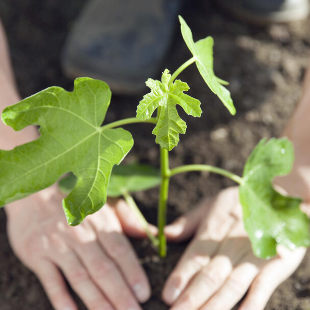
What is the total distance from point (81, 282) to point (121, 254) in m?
0.18

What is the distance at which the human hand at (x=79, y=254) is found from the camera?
1576 mm

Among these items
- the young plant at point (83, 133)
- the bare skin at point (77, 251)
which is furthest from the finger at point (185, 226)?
the young plant at point (83, 133)

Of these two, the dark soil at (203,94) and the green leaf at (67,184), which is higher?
the green leaf at (67,184)

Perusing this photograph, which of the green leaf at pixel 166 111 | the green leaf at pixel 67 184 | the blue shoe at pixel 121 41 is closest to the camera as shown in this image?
the green leaf at pixel 166 111

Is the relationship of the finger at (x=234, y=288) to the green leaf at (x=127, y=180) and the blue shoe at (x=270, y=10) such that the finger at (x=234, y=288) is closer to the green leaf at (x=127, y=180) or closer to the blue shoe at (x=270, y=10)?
the green leaf at (x=127, y=180)

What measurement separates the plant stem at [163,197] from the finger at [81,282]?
0.29m

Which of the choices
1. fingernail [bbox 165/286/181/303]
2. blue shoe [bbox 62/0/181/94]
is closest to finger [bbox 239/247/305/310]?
fingernail [bbox 165/286/181/303]

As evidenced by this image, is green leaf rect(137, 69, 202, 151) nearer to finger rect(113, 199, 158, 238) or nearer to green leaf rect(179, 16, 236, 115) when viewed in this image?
green leaf rect(179, 16, 236, 115)

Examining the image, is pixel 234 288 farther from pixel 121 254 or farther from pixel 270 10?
pixel 270 10

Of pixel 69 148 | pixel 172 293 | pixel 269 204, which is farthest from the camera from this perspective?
pixel 172 293

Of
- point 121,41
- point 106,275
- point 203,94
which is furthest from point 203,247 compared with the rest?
point 121,41

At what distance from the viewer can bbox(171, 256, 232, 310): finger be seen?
59.2 inches

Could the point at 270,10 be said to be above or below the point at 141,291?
above

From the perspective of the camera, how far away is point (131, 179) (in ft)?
6.05
